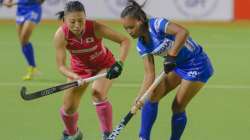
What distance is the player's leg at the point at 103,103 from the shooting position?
596 cm

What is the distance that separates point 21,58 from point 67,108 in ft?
17.6

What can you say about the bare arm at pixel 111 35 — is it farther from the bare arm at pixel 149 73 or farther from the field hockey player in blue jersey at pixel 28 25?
the field hockey player in blue jersey at pixel 28 25

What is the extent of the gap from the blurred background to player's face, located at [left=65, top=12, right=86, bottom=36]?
1.26 meters

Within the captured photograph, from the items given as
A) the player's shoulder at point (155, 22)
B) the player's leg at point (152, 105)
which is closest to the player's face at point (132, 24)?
the player's shoulder at point (155, 22)

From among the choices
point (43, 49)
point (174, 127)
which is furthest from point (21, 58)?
point (174, 127)

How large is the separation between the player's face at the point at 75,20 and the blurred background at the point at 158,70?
126cm

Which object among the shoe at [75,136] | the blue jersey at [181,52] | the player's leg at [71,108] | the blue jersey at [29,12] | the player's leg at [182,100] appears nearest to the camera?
the blue jersey at [181,52]

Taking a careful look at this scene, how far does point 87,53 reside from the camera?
19.5 ft

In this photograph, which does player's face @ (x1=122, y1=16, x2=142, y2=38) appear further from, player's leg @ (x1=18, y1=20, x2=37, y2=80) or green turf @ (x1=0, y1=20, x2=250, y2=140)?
player's leg @ (x1=18, y1=20, x2=37, y2=80)

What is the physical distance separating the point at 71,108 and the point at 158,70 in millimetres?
4061

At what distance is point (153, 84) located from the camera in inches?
222

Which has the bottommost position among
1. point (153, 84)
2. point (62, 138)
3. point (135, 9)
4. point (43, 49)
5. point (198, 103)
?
point (43, 49)

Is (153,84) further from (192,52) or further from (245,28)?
(245,28)

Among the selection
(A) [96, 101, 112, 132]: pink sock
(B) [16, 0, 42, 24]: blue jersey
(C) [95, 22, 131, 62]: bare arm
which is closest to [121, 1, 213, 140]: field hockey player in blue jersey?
(C) [95, 22, 131, 62]: bare arm
